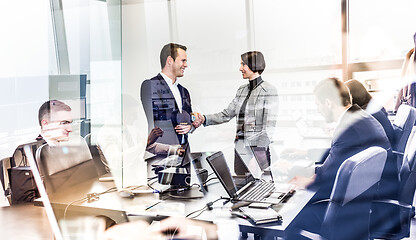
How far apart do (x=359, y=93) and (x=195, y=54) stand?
3.59ft

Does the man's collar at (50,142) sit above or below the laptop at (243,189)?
above

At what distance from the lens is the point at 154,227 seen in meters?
1.24

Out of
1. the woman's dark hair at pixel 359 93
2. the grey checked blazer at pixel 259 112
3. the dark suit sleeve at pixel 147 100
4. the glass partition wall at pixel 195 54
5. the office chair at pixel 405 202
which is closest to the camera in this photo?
the office chair at pixel 405 202

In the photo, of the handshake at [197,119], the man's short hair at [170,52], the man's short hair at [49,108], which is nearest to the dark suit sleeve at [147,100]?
the man's short hair at [170,52]

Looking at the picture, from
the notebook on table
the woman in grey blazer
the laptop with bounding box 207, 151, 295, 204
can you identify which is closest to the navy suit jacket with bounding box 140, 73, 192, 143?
the woman in grey blazer

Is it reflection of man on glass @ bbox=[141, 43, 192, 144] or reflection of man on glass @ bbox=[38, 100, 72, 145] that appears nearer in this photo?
reflection of man on glass @ bbox=[38, 100, 72, 145]

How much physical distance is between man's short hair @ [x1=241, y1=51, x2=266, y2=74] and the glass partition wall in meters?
0.05

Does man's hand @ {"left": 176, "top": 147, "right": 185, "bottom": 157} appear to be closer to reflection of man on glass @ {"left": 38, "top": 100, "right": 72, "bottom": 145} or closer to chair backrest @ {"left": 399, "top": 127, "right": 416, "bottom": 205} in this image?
reflection of man on glass @ {"left": 38, "top": 100, "right": 72, "bottom": 145}

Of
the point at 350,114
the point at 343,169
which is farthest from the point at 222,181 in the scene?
the point at 350,114

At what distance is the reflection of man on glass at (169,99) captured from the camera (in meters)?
2.00

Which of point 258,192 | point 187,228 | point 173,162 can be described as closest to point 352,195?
point 258,192

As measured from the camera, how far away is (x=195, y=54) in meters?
2.19

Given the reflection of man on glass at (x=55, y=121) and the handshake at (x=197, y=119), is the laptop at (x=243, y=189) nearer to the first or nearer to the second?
the reflection of man on glass at (x=55, y=121)

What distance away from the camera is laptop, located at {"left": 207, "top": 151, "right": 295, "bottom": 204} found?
3.93 ft
